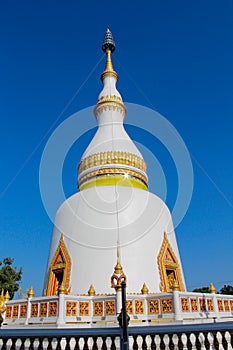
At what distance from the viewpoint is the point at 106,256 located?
12625mm

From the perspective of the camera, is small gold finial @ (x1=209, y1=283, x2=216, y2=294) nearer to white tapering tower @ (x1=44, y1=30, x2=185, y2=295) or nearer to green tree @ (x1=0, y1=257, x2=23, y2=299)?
white tapering tower @ (x1=44, y1=30, x2=185, y2=295)

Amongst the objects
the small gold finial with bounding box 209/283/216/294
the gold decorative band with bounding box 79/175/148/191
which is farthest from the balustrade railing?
the gold decorative band with bounding box 79/175/148/191

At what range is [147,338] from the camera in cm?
485

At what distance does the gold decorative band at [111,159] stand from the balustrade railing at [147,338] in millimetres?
12053

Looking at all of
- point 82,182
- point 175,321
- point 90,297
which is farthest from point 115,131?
point 175,321

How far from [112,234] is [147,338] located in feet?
27.0

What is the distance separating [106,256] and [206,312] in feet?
14.5

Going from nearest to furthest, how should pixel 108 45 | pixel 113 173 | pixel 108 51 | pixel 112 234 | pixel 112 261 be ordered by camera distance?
pixel 112 261, pixel 112 234, pixel 113 173, pixel 108 51, pixel 108 45

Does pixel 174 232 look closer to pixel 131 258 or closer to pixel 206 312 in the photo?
pixel 131 258

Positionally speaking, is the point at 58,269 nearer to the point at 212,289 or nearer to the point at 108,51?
the point at 212,289

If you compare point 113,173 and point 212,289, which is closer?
point 212,289

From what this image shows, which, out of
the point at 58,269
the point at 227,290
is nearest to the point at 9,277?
the point at 58,269

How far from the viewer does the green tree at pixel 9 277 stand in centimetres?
2144

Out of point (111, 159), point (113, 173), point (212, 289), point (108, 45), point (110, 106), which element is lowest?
point (212, 289)
